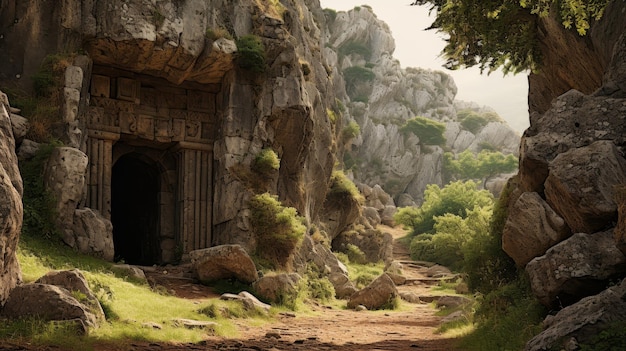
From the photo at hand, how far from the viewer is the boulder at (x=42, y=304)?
815 cm

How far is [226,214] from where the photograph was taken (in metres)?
21.5

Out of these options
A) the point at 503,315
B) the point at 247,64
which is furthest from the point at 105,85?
the point at 503,315

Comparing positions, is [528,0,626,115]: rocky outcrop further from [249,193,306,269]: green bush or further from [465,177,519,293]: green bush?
[249,193,306,269]: green bush

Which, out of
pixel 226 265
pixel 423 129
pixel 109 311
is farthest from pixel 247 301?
pixel 423 129

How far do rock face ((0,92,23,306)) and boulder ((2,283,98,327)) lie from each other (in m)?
0.14

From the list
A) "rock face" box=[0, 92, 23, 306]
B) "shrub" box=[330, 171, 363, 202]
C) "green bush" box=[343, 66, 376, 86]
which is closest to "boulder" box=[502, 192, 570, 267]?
"rock face" box=[0, 92, 23, 306]

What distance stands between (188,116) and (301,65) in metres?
5.11

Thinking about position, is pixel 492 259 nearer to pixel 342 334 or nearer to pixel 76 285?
pixel 342 334

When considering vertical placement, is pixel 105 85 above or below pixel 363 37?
below

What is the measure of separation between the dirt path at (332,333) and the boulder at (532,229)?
2041 millimetres

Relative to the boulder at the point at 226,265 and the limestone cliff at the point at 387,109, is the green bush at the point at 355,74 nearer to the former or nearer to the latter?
the limestone cliff at the point at 387,109

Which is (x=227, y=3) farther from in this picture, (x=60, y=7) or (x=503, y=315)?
(x=503, y=315)

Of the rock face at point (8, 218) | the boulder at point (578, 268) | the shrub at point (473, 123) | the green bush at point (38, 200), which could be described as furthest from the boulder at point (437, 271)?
the shrub at point (473, 123)

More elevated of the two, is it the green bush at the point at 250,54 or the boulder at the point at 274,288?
the green bush at the point at 250,54
